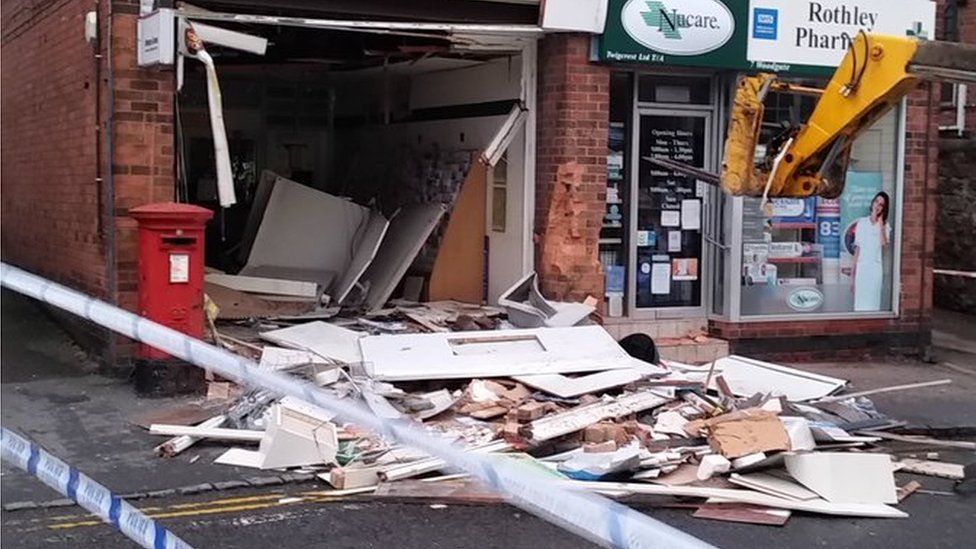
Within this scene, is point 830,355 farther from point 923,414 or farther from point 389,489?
point 389,489

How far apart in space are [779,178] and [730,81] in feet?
13.3

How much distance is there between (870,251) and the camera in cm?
1285

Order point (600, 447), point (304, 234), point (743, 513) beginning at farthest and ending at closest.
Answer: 1. point (304, 234)
2. point (600, 447)
3. point (743, 513)

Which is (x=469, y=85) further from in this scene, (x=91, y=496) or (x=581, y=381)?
(x=91, y=496)

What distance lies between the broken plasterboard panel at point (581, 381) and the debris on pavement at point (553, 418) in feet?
0.06

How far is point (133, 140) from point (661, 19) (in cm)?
494

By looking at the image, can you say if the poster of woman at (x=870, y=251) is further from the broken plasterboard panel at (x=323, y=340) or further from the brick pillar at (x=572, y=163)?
the broken plasterboard panel at (x=323, y=340)

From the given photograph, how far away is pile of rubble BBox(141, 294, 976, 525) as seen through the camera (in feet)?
23.7

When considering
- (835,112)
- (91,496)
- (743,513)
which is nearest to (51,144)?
(835,112)

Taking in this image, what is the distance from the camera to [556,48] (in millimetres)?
11352

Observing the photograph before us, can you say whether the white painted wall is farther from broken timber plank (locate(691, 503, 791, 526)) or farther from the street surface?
broken timber plank (locate(691, 503, 791, 526))

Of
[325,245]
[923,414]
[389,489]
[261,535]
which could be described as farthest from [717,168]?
[261,535]

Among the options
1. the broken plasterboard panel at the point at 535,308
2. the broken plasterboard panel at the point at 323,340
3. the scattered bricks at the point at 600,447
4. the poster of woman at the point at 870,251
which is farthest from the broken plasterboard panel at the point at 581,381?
the poster of woman at the point at 870,251

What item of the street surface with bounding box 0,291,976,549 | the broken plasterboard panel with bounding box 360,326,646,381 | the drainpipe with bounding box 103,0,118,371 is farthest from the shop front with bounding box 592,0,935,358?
the drainpipe with bounding box 103,0,118,371
